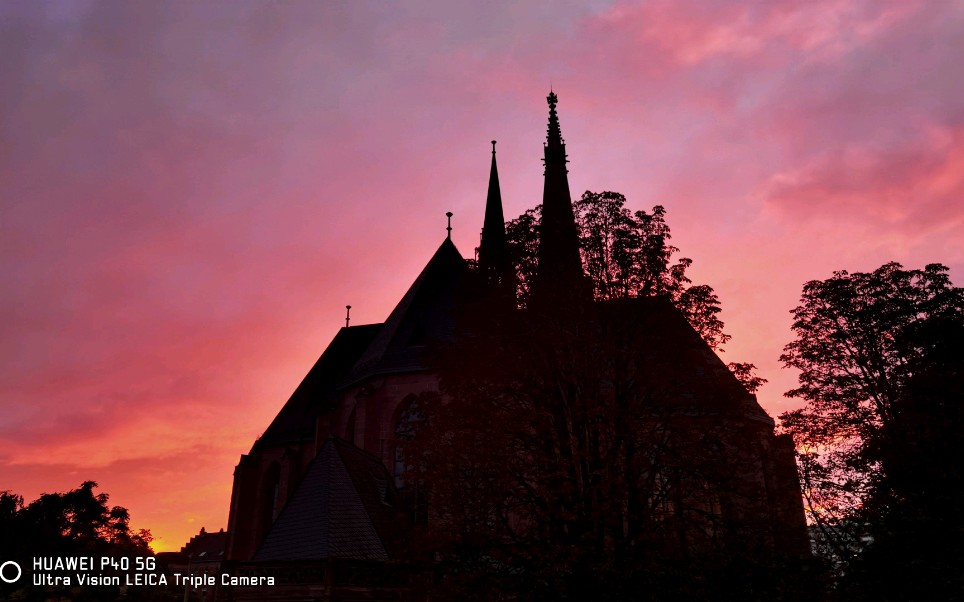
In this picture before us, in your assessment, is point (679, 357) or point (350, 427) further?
point (350, 427)

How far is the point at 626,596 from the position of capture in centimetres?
1419

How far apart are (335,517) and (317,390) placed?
1806 centimetres

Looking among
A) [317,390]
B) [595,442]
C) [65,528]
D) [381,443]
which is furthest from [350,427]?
[65,528]

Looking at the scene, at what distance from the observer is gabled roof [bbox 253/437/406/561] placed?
22328 millimetres

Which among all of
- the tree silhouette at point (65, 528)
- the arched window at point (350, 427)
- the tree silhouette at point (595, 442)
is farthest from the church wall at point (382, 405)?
the tree silhouette at point (65, 528)

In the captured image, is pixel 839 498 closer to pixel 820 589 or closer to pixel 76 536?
pixel 820 589

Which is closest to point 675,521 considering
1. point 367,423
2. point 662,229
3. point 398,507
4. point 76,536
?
point 662,229

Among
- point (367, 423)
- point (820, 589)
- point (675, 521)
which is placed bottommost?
point (820, 589)

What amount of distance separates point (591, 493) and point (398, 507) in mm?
13673

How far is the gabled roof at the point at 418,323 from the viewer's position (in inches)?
1268

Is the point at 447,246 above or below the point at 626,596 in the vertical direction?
above

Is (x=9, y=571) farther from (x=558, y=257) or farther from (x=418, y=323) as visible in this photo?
(x=558, y=257)

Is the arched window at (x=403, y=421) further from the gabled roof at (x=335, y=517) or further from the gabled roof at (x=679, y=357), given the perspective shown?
the gabled roof at (x=679, y=357)

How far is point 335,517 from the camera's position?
76.6 ft
